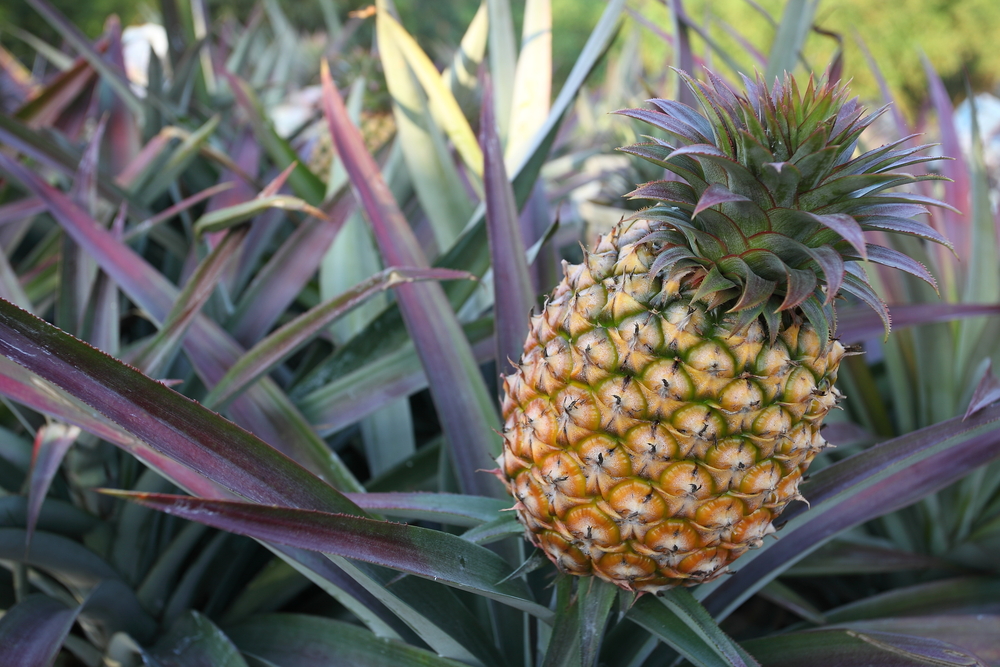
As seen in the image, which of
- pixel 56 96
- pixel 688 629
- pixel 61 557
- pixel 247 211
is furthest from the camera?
pixel 56 96

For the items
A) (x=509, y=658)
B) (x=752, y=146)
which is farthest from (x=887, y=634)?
(x=752, y=146)

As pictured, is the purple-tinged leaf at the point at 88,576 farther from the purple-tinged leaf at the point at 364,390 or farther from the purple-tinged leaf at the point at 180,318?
the purple-tinged leaf at the point at 364,390

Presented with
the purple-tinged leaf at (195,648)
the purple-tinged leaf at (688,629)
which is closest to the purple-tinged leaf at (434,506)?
the purple-tinged leaf at (688,629)

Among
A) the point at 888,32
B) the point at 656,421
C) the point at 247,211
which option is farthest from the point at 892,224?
the point at 888,32

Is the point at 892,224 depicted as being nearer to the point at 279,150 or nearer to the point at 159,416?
the point at 159,416

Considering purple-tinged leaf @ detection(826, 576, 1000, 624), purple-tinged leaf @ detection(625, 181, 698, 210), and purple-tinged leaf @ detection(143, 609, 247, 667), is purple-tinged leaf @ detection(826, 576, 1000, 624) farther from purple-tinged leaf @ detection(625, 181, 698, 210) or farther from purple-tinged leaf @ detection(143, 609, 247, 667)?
purple-tinged leaf @ detection(143, 609, 247, 667)

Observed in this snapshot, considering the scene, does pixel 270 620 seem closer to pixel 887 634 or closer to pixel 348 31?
pixel 887 634
